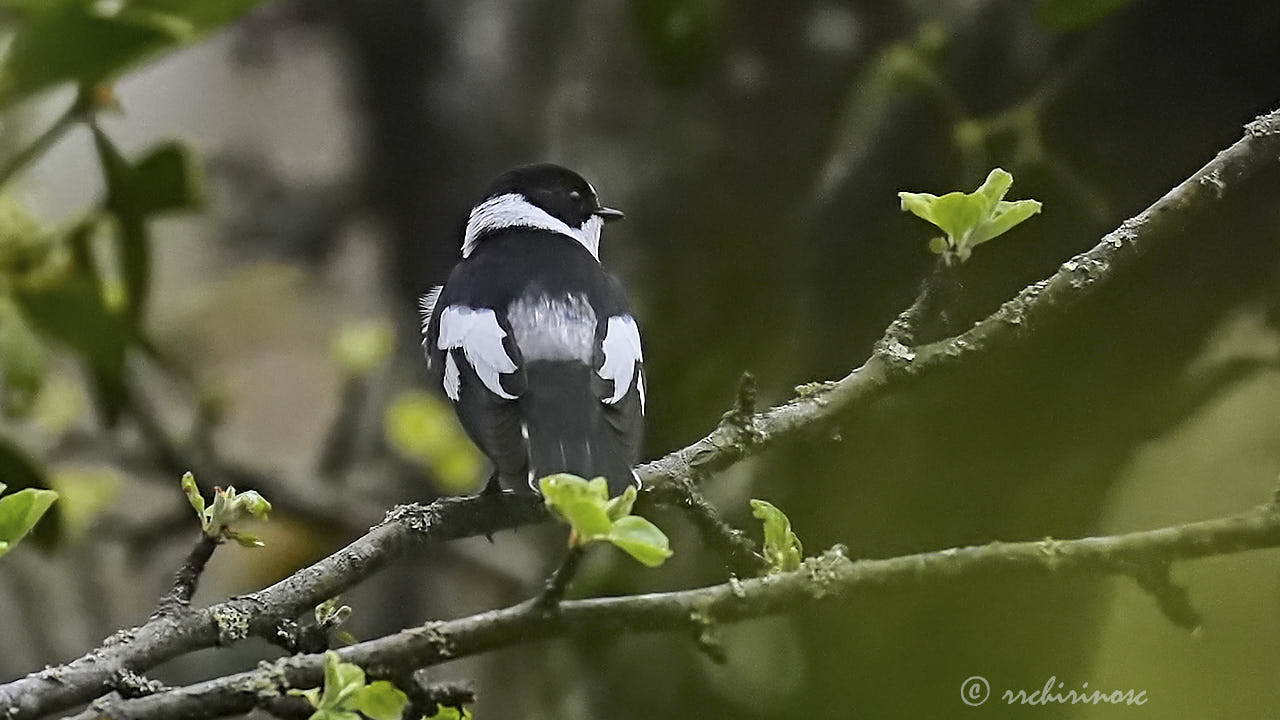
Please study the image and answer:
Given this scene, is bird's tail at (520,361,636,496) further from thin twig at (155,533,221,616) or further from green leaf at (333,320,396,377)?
green leaf at (333,320,396,377)

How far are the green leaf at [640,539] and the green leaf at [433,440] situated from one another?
64cm

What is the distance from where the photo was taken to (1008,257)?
0.69 m

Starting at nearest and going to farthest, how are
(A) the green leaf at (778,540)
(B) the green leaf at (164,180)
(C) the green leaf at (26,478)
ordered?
(A) the green leaf at (778,540), (C) the green leaf at (26,478), (B) the green leaf at (164,180)

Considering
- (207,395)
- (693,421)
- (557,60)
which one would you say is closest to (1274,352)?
(693,421)

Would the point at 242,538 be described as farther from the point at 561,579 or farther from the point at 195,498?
the point at 561,579

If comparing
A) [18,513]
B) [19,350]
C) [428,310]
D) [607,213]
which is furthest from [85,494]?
[18,513]

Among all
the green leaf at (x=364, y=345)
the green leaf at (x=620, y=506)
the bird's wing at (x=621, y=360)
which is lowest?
the green leaf at (x=620, y=506)

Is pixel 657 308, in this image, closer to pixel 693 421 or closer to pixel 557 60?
pixel 693 421

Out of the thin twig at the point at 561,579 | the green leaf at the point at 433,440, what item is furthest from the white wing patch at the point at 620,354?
the green leaf at the point at 433,440

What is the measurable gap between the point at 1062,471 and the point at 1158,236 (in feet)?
0.51

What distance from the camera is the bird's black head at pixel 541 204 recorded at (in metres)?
0.74

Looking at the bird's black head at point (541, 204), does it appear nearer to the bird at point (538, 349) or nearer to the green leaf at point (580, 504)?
the bird at point (538, 349)

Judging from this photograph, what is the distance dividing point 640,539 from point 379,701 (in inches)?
3.6

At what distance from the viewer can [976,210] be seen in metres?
0.43
